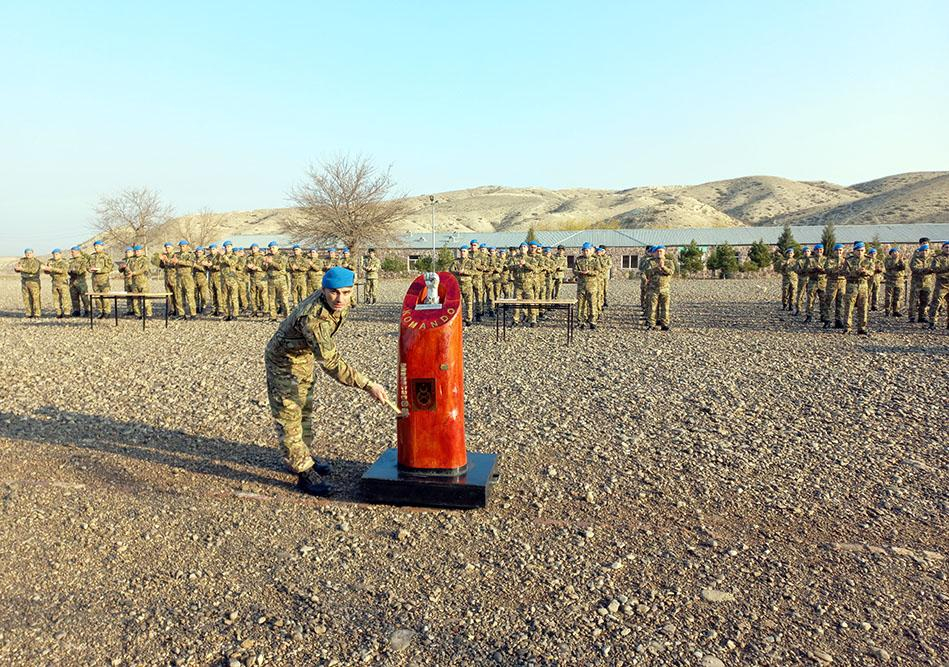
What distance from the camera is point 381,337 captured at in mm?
13680

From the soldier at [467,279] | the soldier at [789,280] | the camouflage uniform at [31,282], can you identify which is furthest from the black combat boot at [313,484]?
the soldier at [789,280]

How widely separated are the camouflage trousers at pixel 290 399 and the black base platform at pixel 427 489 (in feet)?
2.10

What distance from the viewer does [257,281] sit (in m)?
18.4

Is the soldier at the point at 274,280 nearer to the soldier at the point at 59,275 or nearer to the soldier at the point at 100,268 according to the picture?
the soldier at the point at 100,268

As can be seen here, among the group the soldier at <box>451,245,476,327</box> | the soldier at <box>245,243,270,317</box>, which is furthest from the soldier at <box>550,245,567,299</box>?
the soldier at <box>245,243,270,317</box>

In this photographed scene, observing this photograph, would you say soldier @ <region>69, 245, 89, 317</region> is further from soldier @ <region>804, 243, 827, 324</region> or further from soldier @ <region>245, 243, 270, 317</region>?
soldier @ <region>804, 243, 827, 324</region>

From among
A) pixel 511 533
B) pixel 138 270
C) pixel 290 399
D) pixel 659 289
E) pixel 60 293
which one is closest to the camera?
pixel 511 533

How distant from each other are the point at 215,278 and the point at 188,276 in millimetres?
880

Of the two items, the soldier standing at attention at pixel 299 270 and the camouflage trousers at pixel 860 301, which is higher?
the soldier standing at attention at pixel 299 270

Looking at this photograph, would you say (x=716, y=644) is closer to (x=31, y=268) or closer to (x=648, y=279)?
(x=648, y=279)

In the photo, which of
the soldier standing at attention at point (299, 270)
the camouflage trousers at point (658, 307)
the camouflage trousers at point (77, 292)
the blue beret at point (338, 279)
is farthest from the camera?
the soldier standing at attention at point (299, 270)

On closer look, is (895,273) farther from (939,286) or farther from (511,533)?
(511,533)

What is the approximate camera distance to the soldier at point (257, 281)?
58.6 feet

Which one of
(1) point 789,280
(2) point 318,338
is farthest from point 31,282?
(1) point 789,280
